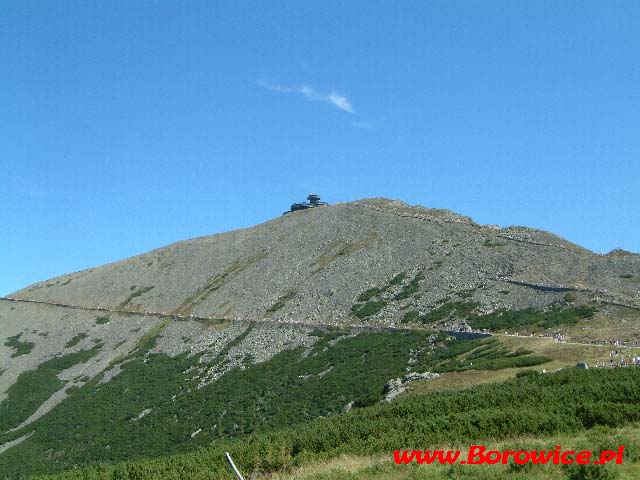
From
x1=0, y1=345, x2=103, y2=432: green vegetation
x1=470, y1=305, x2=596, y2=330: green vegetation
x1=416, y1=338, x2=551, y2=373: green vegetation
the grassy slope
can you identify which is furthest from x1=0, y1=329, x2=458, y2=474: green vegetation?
x1=470, y1=305, x2=596, y2=330: green vegetation

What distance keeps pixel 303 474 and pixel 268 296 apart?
66228mm

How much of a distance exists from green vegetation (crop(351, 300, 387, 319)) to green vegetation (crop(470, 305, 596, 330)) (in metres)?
13.3

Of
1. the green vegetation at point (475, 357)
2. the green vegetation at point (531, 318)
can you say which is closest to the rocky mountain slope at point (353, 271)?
the green vegetation at point (531, 318)

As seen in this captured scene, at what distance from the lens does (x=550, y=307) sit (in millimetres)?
59125

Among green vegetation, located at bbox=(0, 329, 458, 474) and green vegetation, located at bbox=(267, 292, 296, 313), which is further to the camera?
green vegetation, located at bbox=(267, 292, 296, 313)

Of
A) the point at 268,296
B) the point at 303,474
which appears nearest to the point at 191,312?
the point at 268,296

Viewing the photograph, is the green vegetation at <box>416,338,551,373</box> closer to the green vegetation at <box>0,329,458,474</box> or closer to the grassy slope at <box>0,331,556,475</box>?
the grassy slope at <box>0,331,556,475</box>

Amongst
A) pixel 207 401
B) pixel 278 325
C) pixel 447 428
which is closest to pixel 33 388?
pixel 207 401

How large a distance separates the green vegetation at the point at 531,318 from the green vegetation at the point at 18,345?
211 ft

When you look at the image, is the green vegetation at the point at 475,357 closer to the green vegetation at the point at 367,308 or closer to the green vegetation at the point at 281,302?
the green vegetation at the point at 367,308

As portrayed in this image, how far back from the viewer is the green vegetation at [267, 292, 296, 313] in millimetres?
79375

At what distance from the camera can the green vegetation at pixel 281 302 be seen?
79.4m

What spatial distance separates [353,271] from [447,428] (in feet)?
205

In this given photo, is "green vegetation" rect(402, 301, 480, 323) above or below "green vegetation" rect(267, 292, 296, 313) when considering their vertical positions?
below
